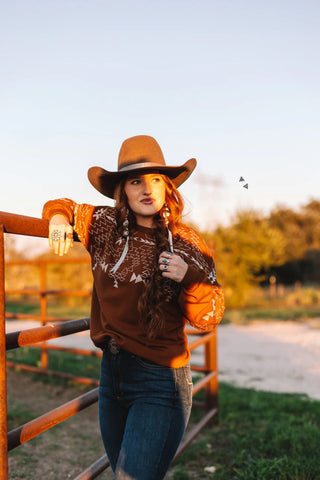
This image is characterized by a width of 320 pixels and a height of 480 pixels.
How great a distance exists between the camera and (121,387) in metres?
1.43

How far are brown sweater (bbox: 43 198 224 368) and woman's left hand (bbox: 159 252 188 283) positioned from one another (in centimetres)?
2

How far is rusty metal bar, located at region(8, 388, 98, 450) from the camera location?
1.26 metres

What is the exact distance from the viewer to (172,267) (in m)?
1.32

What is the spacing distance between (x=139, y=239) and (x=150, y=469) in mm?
779

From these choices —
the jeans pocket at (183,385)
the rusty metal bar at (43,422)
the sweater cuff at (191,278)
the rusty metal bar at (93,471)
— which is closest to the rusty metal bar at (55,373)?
the rusty metal bar at (93,471)

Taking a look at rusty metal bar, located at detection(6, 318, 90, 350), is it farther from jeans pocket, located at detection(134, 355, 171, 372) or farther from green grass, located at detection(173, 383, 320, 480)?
green grass, located at detection(173, 383, 320, 480)

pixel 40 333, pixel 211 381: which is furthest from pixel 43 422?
pixel 211 381

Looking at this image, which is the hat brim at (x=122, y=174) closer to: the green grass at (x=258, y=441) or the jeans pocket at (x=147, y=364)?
the jeans pocket at (x=147, y=364)

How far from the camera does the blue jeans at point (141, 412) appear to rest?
1306 millimetres

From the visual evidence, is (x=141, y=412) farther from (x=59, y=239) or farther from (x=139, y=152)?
(x=139, y=152)

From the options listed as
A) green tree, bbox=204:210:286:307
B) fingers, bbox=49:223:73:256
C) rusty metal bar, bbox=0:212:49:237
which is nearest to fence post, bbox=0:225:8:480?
rusty metal bar, bbox=0:212:49:237

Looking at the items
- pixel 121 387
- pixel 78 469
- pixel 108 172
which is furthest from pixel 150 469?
pixel 78 469

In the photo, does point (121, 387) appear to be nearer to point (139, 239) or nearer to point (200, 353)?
point (139, 239)

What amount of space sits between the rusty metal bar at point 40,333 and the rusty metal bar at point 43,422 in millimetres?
266
